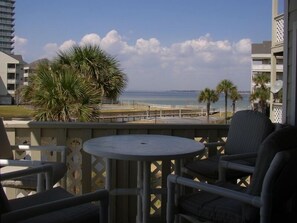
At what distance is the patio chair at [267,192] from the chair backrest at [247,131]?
94 cm

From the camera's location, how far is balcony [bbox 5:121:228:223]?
2941mm

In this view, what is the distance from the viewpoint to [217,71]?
56.0 metres

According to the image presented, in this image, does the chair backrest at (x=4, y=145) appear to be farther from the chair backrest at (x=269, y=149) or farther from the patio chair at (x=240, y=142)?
the chair backrest at (x=269, y=149)

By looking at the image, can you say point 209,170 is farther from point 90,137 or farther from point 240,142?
point 90,137

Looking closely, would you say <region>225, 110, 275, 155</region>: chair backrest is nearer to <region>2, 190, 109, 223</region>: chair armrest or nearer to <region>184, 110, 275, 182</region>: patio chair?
<region>184, 110, 275, 182</region>: patio chair

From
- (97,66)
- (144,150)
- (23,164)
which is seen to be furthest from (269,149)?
(97,66)

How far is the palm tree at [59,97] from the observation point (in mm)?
7648

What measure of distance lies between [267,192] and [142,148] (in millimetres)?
921

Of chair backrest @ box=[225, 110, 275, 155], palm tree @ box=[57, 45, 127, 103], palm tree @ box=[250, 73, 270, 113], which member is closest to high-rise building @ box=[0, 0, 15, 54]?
palm tree @ box=[250, 73, 270, 113]

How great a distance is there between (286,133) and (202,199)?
62 centimetres

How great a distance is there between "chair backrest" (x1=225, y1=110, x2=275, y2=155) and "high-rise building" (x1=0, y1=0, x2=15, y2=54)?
65.9 metres

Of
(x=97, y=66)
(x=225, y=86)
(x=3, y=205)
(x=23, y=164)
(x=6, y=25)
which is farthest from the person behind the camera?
(x=6, y=25)

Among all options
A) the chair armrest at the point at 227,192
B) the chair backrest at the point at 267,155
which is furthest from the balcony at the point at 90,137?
the chair backrest at the point at 267,155

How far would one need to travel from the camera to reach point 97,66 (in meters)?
10.5
